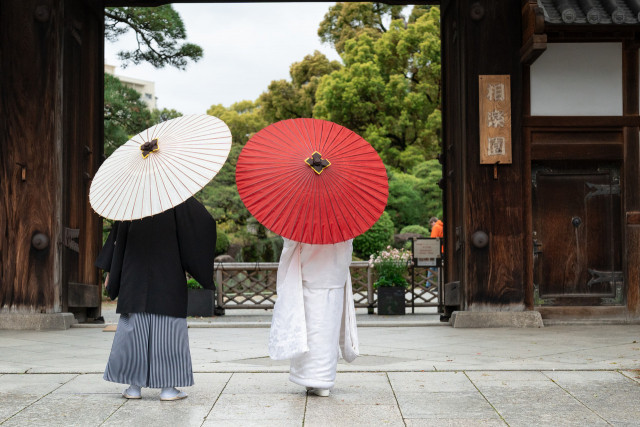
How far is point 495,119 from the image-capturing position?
10.0m

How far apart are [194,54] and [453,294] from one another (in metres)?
8.29

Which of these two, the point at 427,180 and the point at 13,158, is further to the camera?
→ the point at 427,180

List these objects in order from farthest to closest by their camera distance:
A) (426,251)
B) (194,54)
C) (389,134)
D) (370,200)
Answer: (389,134)
(194,54)
(426,251)
(370,200)

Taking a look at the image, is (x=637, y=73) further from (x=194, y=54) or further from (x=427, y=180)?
(x=427, y=180)

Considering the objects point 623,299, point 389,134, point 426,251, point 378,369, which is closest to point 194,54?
point 426,251

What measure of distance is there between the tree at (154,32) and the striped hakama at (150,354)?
11.4 m

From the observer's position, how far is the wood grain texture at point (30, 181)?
390 inches

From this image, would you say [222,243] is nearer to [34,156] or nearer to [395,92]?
[395,92]

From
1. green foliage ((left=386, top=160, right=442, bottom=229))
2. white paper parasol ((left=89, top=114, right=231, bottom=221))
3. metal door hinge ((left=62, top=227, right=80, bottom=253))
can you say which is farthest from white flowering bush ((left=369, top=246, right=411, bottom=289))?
green foliage ((left=386, top=160, right=442, bottom=229))

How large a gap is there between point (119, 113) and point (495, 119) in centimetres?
967

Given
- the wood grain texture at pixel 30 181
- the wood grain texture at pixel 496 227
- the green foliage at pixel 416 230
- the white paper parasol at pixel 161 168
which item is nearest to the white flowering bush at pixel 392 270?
the wood grain texture at pixel 496 227

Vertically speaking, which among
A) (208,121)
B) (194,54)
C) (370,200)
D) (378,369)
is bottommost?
(378,369)

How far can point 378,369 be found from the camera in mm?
6605

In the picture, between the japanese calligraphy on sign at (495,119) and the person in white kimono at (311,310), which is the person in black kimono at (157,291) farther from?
the japanese calligraphy on sign at (495,119)
